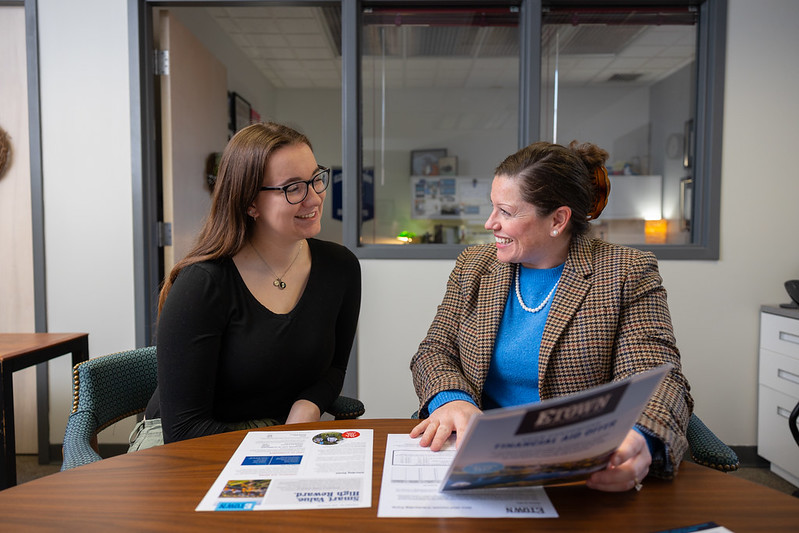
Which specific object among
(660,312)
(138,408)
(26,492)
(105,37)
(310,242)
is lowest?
(138,408)

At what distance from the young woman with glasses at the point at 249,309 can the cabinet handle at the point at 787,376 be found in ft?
7.21

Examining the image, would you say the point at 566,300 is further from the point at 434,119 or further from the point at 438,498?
the point at 434,119

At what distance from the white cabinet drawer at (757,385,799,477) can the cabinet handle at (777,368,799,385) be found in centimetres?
8

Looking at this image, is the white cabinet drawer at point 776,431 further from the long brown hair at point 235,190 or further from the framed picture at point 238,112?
the framed picture at point 238,112

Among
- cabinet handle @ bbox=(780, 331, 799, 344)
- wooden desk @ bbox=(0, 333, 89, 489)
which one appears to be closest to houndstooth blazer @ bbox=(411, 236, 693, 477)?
wooden desk @ bbox=(0, 333, 89, 489)

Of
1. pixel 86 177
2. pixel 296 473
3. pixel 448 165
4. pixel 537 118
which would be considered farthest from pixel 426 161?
pixel 296 473

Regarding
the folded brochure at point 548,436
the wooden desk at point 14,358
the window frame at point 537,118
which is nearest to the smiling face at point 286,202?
the folded brochure at point 548,436

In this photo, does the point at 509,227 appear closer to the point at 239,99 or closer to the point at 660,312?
the point at 660,312

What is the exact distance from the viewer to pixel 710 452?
1.15 meters

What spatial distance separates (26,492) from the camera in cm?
87

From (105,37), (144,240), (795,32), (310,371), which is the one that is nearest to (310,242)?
(310,371)

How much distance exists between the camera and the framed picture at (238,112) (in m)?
4.54

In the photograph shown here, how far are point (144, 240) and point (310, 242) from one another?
1.49 m

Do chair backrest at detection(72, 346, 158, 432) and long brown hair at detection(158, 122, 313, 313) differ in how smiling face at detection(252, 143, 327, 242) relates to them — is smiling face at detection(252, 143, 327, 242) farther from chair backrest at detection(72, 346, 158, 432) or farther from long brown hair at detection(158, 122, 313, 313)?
chair backrest at detection(72, 346, 158, 432)
